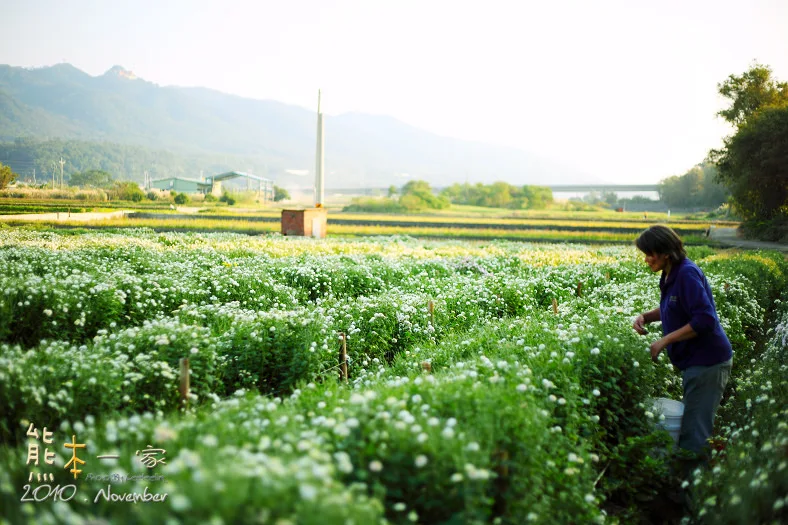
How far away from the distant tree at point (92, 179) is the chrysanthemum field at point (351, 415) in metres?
12.2

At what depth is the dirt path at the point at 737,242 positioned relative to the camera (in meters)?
27.7

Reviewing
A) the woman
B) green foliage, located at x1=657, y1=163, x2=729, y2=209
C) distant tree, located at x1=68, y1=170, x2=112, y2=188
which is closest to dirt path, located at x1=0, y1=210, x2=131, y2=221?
distant tree, located at x1=68, y1=170, x2=112, y2=188

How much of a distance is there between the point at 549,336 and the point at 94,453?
4900 mm

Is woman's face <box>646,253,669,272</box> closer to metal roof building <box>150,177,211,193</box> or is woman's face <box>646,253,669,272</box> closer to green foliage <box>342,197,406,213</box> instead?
metal roof building <box>150,177,211,193</box>

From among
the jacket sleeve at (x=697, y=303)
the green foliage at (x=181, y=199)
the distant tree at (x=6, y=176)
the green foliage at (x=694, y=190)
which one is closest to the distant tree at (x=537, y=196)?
the green foliage at (x=694, y=190)

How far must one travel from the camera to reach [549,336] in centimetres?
623

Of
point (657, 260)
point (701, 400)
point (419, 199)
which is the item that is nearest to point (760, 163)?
point (657, 260)

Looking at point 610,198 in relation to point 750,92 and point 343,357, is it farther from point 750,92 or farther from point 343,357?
point 343,357

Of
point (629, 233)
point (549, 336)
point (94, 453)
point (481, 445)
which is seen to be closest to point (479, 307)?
point (549, 336)

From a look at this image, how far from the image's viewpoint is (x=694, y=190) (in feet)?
257

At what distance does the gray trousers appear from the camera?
4.90 metres

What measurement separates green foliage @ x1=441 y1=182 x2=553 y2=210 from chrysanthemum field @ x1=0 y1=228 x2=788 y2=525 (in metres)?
69.5

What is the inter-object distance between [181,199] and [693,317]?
33.7 meters

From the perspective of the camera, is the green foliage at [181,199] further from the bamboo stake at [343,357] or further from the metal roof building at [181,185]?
the bamboo stake at [343,357]
